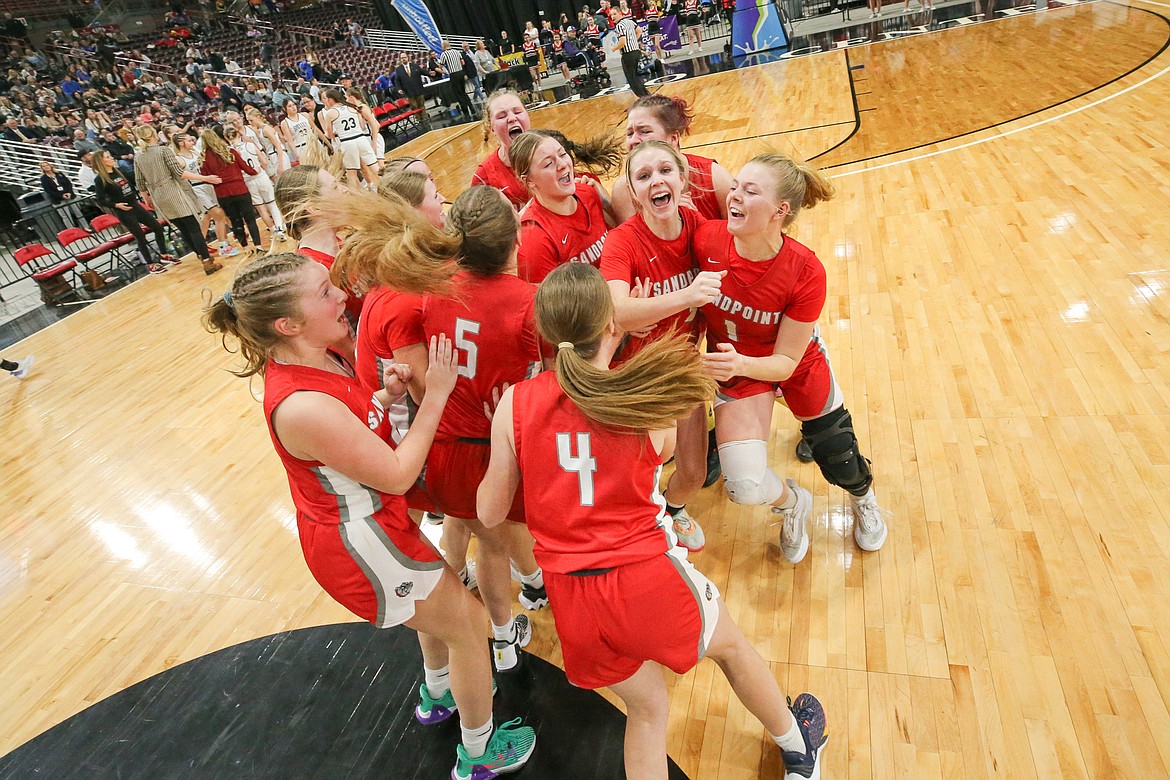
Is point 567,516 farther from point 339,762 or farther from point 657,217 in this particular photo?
point 339,762

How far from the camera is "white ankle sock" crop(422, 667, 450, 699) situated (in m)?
2.49

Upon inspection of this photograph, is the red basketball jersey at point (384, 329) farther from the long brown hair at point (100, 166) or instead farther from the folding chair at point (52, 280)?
the folding chair at point (52, 280)

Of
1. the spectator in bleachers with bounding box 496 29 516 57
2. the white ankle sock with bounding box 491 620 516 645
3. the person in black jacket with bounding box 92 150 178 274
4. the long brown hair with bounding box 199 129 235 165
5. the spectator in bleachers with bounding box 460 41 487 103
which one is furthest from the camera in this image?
the spectator in bleachers with bounding box 496 29 516 57

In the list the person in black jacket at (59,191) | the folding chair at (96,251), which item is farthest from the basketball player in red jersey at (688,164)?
the person in black jacket at (59,191)

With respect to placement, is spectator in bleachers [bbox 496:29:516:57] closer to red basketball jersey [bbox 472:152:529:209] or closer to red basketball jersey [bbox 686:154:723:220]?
red basketball jersey [bbox 472:152:529:209]

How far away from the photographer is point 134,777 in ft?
8.33

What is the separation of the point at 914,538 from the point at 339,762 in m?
2.44

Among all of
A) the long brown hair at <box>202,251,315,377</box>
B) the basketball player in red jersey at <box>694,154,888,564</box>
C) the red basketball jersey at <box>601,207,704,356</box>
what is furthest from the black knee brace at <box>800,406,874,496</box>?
the long brown hair at <box>202,251,315,377</box>

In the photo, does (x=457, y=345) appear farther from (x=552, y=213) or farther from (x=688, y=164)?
(x=688, y=164)

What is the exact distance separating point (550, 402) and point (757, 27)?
16.4m

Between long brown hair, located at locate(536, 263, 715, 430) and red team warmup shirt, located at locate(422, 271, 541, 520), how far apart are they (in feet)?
1.25

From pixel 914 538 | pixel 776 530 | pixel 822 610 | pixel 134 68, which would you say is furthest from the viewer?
pixel 134 68

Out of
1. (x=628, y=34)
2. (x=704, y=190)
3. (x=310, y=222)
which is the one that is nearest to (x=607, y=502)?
(x=704, y=190)

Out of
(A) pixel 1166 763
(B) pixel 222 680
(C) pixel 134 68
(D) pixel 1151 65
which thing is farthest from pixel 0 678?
(C) pixel 134 68
